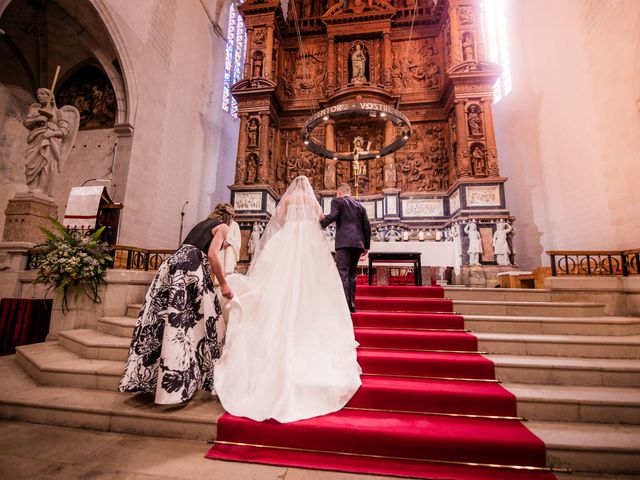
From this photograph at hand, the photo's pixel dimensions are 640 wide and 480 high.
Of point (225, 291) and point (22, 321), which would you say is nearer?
point (225, 291)

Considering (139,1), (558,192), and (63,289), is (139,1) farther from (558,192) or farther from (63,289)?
(558,192)

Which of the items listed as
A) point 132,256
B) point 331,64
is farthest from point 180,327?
point 331,64

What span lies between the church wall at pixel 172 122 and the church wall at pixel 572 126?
10.4 meters

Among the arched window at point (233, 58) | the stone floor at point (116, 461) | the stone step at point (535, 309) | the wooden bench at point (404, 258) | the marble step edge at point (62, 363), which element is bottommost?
the stone floor at point (116, 461)

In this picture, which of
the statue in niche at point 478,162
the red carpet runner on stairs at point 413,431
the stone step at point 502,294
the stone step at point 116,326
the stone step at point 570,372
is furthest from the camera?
the statue in niche at point 478,162

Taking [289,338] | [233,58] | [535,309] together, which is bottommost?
[289,338]

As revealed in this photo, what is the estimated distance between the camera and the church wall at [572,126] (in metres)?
5.80

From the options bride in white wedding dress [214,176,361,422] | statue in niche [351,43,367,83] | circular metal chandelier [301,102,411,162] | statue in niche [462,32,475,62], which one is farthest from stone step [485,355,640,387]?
statue in niche [351,43,367,83]

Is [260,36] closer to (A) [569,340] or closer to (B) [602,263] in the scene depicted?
(B) [602,263]

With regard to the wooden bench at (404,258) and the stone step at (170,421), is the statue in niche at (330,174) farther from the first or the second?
the stone step at (170,421)

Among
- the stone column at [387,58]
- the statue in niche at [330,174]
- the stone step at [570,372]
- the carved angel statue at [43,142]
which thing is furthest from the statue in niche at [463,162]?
the carved angel statue at [43,142]

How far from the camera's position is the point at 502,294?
14.3 feet

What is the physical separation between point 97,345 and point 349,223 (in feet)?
10.2

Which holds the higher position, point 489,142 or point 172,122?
point 172,122
